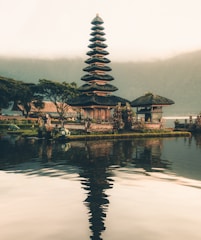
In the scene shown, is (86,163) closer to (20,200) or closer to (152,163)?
(152,163)

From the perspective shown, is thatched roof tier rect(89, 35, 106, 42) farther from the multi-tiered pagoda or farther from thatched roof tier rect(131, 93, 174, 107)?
thatched roof tier rect(131, 93, 174, 107)

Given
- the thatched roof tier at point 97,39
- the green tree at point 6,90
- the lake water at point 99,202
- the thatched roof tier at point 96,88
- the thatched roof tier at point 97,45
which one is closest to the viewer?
the lake water at point 99,202

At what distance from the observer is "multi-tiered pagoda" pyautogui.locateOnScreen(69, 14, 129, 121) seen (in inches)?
2586

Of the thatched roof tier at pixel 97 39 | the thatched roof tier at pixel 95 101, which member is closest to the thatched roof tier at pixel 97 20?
the thatched roof tier at pixel 97 39

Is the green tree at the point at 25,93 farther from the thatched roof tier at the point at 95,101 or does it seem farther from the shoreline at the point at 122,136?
the shoreline at the point at 122,136

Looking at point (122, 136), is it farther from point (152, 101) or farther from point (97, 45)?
point (97, 45)

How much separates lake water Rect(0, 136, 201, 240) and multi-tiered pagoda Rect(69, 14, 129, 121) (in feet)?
145

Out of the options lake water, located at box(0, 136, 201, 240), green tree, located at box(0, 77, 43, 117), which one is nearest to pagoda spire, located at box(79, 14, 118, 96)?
green tree, located at box(0, 77, 43, 117)

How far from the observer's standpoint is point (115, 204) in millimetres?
12086

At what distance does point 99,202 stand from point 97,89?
5603cm

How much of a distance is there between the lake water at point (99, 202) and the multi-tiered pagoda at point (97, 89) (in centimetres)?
4427

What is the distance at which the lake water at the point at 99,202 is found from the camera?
30.9 feet

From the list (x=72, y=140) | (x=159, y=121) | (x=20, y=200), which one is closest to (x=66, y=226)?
(x=20, y=200)

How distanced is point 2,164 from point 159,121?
45.6 meters
